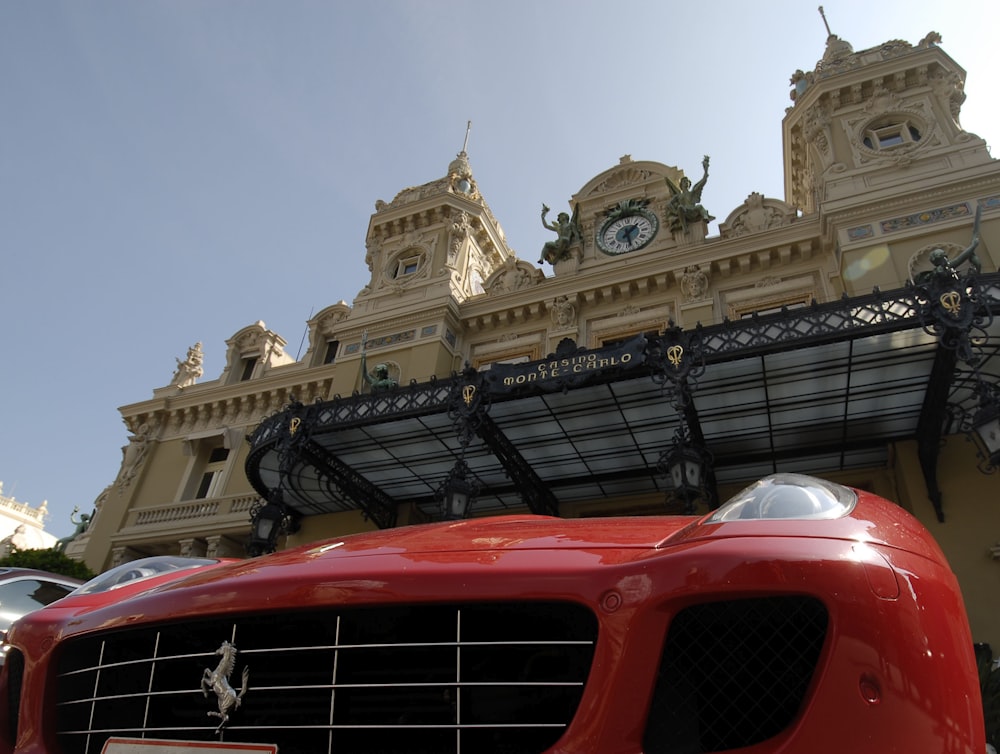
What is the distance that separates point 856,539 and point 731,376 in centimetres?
A: 793

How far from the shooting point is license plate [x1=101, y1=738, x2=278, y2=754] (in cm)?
234

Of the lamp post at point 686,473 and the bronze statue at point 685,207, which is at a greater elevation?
the bronze statue at point 685,207

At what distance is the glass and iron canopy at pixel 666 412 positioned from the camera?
8.76 meters

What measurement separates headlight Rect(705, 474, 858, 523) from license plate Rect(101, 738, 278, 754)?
190cm

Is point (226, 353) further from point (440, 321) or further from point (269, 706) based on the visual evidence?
point (269, 706)

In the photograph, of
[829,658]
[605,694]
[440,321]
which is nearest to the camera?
[829,658]

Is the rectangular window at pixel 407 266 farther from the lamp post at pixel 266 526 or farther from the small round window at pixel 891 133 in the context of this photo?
the small round window at pixel 891 133

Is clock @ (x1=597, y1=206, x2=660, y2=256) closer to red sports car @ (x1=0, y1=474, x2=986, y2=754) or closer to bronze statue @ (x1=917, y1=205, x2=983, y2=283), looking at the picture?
bronze statue @ (x1=917, y1=205, x2=983, y2=283)

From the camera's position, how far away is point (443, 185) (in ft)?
68.4

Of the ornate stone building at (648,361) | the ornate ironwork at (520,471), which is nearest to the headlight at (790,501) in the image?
the ornate stone building at (648,361)

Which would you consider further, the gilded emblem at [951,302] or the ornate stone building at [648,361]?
the ornate stone building at [648,361]

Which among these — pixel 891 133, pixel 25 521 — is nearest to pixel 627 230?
pixel 891 133

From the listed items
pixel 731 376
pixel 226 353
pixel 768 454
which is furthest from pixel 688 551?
pixel 226 353

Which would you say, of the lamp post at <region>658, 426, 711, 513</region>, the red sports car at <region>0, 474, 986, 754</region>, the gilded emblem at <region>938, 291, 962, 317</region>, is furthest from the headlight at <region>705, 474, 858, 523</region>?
the gilded emblem at <region>938, 291, 962, 317</region>
